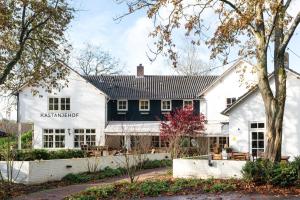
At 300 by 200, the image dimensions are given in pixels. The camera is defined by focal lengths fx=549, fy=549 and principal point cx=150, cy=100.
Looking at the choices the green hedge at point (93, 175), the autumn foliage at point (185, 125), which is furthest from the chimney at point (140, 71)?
the green hedge at point (93, 175)

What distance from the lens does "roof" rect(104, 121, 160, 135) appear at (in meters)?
→ 46.9

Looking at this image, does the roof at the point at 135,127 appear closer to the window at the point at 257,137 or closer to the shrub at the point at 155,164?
→ the shrub at the point at 155,164

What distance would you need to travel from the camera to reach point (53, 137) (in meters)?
47.8

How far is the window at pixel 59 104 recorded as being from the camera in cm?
4828

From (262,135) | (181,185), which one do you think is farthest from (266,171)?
(262,135)

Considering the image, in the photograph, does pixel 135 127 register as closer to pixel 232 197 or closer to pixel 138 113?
pixel 138 113

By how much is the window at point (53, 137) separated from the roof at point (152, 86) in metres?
5.41

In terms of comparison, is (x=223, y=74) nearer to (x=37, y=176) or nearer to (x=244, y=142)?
(x=244, y=142)

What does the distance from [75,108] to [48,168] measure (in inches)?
929

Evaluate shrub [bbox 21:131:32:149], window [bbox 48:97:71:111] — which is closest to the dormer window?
window [bbox 48:97:71:111]

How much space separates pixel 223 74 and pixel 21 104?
17816 mm

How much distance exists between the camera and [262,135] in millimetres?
34594

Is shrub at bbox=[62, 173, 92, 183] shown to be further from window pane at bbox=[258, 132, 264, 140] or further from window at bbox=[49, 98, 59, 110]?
window at bbox=[49, 98, 59, 110]

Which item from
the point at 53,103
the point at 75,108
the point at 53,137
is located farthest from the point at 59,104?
the point at 53,137
